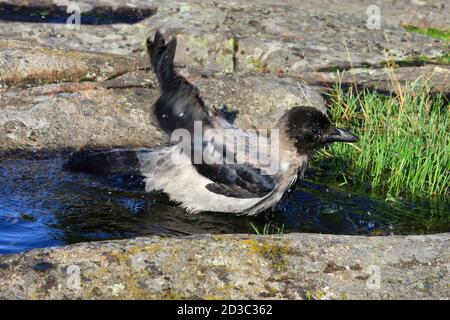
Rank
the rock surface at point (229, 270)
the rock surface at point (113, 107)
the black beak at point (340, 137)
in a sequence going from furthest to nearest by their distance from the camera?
the rock surface at point (113, 107), the black beak at point (340, 137), the rock surface at point (229, 270)

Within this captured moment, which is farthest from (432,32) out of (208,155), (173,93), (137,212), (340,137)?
(137,212)

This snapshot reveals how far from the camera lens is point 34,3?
934 cm

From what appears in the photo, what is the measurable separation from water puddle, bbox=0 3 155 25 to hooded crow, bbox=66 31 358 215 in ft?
11.1

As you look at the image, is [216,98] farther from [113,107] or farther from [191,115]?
[191,115]

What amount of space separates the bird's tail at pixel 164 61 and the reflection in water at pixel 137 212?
0.83 meters

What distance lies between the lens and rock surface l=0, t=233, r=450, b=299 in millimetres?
3334

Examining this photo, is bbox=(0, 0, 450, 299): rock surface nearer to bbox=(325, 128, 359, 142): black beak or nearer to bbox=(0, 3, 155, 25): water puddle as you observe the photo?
bbox=(0, 3, 155, 25): water puddle

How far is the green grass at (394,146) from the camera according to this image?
624 centimetres

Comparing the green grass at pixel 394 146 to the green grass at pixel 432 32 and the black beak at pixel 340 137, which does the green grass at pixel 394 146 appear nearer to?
the black beak at pixel 340 137

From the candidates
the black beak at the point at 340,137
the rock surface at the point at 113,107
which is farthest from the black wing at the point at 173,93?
the black beak at the point at 340,137

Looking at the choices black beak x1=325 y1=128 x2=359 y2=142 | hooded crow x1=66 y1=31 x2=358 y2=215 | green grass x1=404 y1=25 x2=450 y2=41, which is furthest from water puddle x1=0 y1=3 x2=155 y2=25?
black beak x1=325 y1=128 x2=359 y2=142

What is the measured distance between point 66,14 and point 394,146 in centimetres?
440

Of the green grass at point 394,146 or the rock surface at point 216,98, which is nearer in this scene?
the rock surface at point 216,98

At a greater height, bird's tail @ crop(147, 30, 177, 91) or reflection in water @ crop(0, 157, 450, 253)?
bird's tail @ crop(147, 30, 177, 91)
